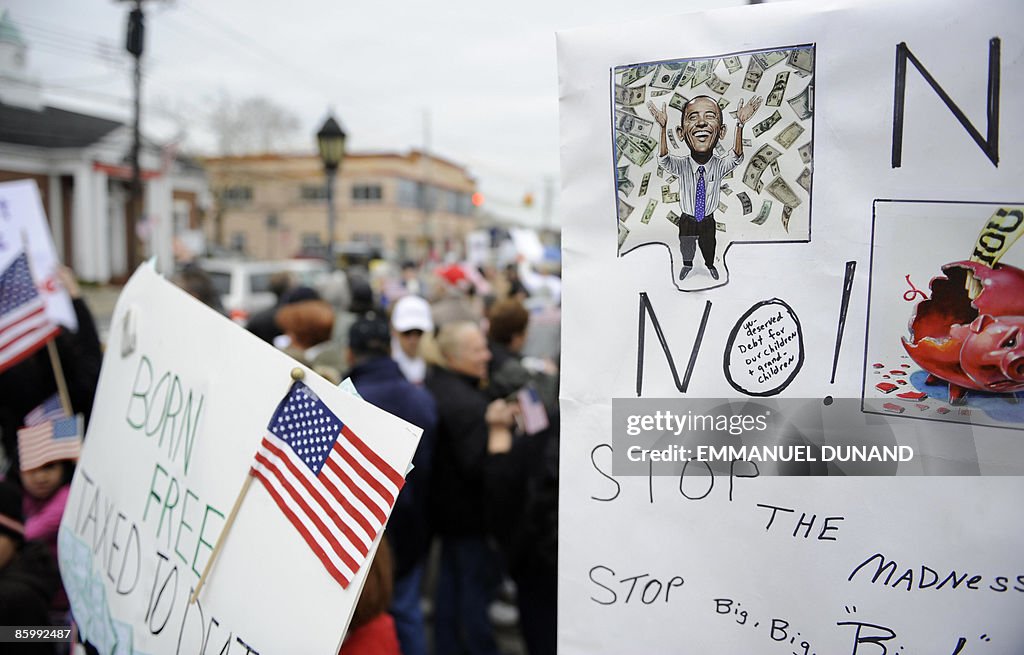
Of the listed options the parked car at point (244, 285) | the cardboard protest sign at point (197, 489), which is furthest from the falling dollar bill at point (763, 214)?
the parked car at point (244, 285)

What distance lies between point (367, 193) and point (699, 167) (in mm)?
51695

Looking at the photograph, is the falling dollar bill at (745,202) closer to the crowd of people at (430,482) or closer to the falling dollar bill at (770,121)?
the falling dollar bill at (770,121)

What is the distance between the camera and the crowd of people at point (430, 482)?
222 cm

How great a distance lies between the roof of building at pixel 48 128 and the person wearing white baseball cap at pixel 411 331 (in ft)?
85.5

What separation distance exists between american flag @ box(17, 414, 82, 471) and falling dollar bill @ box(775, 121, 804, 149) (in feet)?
8.10

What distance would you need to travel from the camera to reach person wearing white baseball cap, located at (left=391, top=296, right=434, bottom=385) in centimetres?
452

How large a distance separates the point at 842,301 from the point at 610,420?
0.49 meters

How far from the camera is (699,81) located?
54.3 inches

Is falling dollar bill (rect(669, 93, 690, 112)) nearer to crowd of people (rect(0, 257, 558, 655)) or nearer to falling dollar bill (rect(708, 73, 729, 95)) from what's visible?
falling dollar bill (rect(708, 73, 729, 95))

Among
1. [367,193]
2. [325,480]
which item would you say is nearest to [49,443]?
[325,480]

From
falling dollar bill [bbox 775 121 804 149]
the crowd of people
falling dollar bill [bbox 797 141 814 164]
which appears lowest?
the crowd of people

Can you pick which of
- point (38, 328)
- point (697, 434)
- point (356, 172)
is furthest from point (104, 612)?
point (356, 172)

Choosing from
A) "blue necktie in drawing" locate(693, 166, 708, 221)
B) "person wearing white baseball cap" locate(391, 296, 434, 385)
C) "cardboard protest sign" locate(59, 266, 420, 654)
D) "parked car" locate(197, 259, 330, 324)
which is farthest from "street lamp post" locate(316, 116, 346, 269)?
"blue necktie in drawing" locate(693, 166, 708, 221)

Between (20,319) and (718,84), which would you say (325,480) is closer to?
(718,84)
